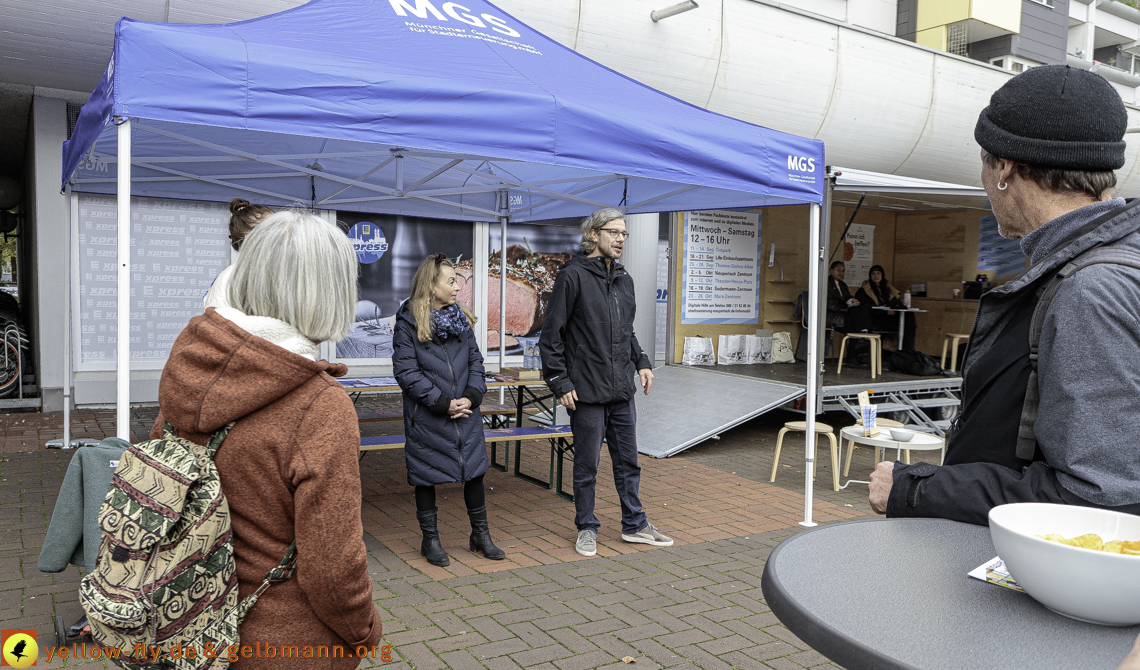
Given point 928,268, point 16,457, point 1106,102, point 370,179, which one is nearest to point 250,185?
point 370,179

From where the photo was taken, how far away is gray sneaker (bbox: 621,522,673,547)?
4871 millimetres

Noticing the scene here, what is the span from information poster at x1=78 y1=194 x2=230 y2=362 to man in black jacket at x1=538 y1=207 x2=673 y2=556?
5839 mm

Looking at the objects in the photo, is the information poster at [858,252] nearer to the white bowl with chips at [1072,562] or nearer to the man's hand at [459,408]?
the man's hand at [459,408]

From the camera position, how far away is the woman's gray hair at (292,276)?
163 centimetres

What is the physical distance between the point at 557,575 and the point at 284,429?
3.03m

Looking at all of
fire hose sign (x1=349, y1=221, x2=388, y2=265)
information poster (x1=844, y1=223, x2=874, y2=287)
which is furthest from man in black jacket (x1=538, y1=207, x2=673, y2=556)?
information poster (x1=844, y1=223, x2=874, y2=287)

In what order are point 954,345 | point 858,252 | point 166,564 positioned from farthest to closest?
point 858,252
point 954,345
point 166,564

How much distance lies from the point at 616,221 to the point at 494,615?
7.69 feet

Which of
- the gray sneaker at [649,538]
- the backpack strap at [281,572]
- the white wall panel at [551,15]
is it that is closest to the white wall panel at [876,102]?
the white wall panel at [551,15]

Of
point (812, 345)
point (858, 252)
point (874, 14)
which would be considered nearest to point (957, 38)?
point (874, 14)

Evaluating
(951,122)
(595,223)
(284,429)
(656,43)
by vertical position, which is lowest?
(284,429)

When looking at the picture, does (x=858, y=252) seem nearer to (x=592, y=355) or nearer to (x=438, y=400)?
(x=592, y=355)

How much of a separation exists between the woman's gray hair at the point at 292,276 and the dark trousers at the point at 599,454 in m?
3.08

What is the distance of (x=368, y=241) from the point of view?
1029 cm
